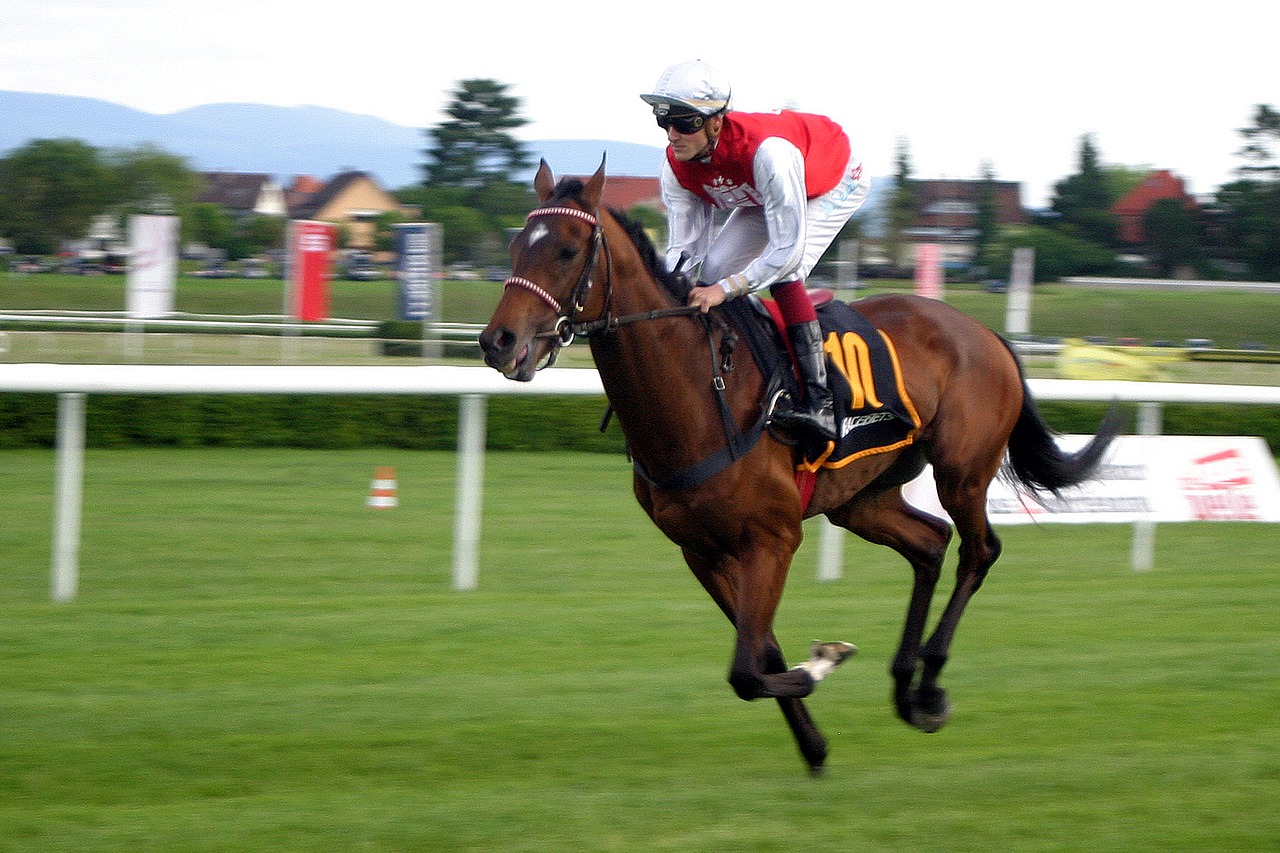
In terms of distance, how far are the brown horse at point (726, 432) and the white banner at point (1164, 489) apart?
2034mm

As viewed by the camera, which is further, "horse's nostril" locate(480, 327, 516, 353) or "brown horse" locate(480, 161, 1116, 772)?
"brown horse" locate(480, 161, 1116, 772)

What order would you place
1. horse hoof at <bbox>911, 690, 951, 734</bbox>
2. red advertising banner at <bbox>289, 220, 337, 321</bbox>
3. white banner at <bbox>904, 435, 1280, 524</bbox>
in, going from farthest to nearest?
1. red advertising banner at <bbox>289, 220, 337, 321</bbox>
2. white banner at <bbox>904, 435, 1280, 524</bbox>
3. horse hoof at <bbox>911, 690, 951, 734</bbox>

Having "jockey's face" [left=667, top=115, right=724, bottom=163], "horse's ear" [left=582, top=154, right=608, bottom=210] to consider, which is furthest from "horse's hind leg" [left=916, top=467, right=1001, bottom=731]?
"horse's ear" [left=582, top=154, right=608, bottom=210]

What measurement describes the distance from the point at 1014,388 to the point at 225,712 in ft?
8.62

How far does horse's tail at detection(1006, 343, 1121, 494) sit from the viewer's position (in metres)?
4.75

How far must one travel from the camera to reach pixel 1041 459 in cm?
479

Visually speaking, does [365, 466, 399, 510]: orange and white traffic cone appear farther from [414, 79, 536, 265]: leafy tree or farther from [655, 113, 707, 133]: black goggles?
[414, 79, 536, 265]: leafy tree

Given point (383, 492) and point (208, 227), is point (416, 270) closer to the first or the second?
point (383, 492)

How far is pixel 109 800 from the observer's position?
126 inches

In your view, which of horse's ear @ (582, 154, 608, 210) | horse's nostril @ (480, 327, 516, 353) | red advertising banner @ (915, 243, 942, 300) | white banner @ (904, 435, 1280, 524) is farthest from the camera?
red advertising banner @ (915, 243, 942, 300)

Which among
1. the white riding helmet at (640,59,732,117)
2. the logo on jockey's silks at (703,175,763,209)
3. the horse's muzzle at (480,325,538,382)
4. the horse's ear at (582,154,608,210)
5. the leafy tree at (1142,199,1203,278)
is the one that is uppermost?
the leafy tree at (1142,199,1203,278)

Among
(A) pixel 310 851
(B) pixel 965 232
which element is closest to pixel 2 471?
(A) pixel 310 851

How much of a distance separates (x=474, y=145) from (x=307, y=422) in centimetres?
3513

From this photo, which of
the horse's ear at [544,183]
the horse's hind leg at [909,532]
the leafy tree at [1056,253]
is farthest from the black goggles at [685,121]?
the leafy tree at [1056,253]
